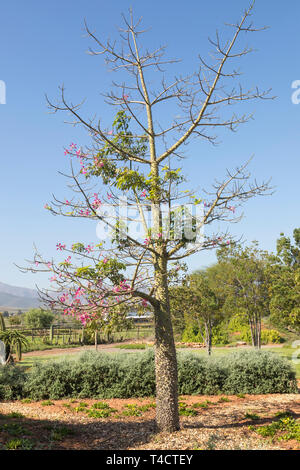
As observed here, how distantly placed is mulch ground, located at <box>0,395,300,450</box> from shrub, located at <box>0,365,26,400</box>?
0.45 metres

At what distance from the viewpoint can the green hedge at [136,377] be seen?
10067 millimetres

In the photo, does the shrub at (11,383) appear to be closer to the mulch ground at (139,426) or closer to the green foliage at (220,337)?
the mulch ground at (139,426)

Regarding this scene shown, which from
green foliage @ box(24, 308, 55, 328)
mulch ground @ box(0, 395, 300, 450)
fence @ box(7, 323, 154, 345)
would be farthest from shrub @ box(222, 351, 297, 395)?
green foliage @ box(24, 308, 55, 328)

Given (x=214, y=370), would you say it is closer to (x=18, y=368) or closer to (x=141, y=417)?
(x=141, y=417)

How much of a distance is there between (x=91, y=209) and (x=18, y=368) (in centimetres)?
726

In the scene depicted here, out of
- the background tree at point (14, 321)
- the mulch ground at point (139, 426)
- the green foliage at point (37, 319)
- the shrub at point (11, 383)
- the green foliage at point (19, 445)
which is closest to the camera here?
the green foliage at point (19, 445)

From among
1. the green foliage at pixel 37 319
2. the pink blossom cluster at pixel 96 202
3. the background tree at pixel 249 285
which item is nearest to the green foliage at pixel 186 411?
the pink blossom cluster at pixel 96 202

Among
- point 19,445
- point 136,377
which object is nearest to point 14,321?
point 136,377

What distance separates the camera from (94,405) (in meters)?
8.98

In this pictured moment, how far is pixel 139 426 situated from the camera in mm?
7434

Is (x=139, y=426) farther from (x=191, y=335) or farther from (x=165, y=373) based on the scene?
(x=191, y=335)

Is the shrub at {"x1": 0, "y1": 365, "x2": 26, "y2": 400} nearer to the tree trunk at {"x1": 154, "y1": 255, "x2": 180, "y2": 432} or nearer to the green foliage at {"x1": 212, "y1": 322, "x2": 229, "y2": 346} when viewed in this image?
the tree trunk at {"x1": 154, "y1": 255, "x2": 180, "y2": 432}

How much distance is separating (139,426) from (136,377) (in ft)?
8.72
